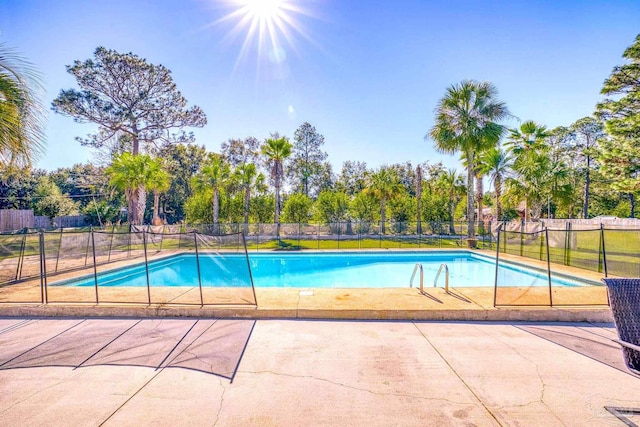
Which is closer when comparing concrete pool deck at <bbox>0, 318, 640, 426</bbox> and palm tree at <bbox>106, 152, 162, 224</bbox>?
concrete pool deck at <bbox>0, 318, 640, 426</bbox>

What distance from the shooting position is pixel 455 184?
28688mm

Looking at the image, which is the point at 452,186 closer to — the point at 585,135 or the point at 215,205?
the point at 585,135

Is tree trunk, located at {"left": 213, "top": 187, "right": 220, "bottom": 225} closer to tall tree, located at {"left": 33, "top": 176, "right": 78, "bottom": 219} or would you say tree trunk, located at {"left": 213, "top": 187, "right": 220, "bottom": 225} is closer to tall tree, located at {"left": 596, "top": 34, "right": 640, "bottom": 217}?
tall tree, located at {"left": 33, "top": 176, "right": 78, "bottom": 219}

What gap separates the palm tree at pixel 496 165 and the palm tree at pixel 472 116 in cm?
440

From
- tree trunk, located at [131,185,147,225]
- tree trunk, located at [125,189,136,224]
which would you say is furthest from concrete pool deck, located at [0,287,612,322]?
tree trunk, located at [125,189,136,224]

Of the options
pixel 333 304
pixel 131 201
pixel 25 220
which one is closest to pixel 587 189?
pixel 333 304

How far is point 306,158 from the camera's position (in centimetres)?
4072


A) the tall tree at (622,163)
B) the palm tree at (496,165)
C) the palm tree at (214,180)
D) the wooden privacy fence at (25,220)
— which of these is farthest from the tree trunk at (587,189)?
the wooden privacy fence at (25,220)

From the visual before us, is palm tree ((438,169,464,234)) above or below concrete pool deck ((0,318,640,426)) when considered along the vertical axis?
above

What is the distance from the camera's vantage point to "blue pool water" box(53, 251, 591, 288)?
20.5 feet

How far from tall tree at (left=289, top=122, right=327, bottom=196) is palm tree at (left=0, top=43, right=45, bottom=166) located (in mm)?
34385

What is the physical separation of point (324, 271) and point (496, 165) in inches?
678

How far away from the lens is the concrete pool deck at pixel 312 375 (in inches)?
102

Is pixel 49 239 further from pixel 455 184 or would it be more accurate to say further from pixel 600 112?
pixel 455 184
